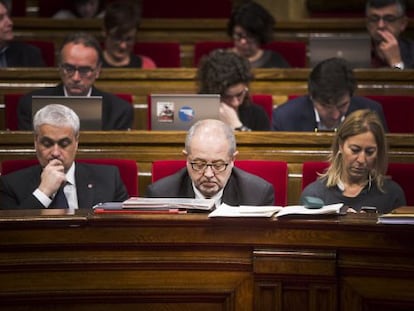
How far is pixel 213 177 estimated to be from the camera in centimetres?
347

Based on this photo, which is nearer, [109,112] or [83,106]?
[83,106]

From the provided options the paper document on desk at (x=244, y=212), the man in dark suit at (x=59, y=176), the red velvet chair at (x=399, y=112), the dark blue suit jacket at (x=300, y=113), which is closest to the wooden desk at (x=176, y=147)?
the man in dark suit at (x=59, y=176)

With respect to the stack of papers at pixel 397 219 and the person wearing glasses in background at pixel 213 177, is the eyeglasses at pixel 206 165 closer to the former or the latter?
the person wearing glasses in background at pixel 213 177

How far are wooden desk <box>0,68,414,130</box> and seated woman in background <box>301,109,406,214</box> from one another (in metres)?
1.25

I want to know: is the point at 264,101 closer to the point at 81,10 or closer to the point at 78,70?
the point at 78,70

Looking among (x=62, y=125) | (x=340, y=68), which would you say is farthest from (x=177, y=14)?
(x=62, y=125)

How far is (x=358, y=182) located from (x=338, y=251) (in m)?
1.06

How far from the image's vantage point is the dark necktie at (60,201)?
3.67m

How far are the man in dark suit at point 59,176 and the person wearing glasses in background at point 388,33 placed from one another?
73.6 inches

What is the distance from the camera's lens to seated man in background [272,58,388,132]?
4344 mm

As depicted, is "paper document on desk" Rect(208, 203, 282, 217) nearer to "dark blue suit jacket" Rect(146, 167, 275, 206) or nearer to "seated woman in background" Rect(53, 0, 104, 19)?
"dark blue suit jacket" Rect(146, 167, 275, 206)

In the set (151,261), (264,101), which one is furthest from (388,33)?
(151,261)

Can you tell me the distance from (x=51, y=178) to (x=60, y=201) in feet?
0.36

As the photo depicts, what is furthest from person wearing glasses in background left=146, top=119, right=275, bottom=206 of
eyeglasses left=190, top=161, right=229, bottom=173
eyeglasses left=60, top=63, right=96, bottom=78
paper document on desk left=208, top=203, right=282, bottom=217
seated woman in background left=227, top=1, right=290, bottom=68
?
seated woman in background left=227, top=1, right=290, bottom=68
